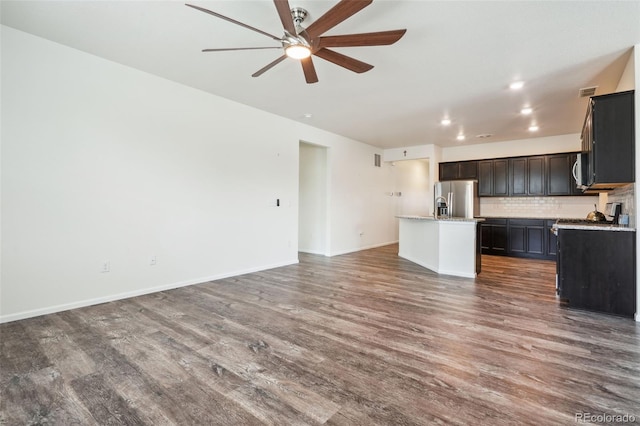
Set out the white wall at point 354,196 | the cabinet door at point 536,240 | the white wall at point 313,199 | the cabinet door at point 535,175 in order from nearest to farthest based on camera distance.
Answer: the cabinet door at point 536,240
the cabinet door at point 535,175
the white wall at point 354,196
the white wall at point 313,199

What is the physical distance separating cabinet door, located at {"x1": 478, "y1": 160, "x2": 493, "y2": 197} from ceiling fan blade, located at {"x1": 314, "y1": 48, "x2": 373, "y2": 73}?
18.6 ft

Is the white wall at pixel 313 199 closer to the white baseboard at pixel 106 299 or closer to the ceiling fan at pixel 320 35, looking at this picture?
the white baseboard at pixel 106 299

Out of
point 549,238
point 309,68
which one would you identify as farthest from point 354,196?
point 309,68

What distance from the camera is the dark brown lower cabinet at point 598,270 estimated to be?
3.05m

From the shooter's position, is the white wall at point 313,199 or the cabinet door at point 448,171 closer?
the white wall at point 313,199

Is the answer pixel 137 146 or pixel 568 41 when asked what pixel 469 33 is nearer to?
pixel 568 41

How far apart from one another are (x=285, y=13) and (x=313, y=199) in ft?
17.1

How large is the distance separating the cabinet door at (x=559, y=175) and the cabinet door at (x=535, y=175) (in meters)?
0.12

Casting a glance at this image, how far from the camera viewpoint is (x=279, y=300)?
3.57m

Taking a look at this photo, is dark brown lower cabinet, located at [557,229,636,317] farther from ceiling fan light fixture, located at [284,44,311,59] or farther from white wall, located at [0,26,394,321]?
white wall, located at [0,26,394,321]

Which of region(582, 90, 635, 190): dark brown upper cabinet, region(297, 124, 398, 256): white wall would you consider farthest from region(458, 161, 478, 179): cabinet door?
region(582, 90, 635, 190): dark brown upper cabinet

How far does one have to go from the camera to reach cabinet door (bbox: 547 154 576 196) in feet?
20.9

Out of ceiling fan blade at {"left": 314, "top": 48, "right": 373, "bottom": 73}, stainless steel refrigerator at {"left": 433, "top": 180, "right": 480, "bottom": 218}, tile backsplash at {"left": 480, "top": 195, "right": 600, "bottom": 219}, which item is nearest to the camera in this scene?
ceiling fan blade at {"left": 314, "top": 48, "right": 373, "bottom": 73}

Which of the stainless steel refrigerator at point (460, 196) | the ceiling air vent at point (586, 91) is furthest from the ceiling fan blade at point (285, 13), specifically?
the stainless steel refrigerator at point (460, 196)
